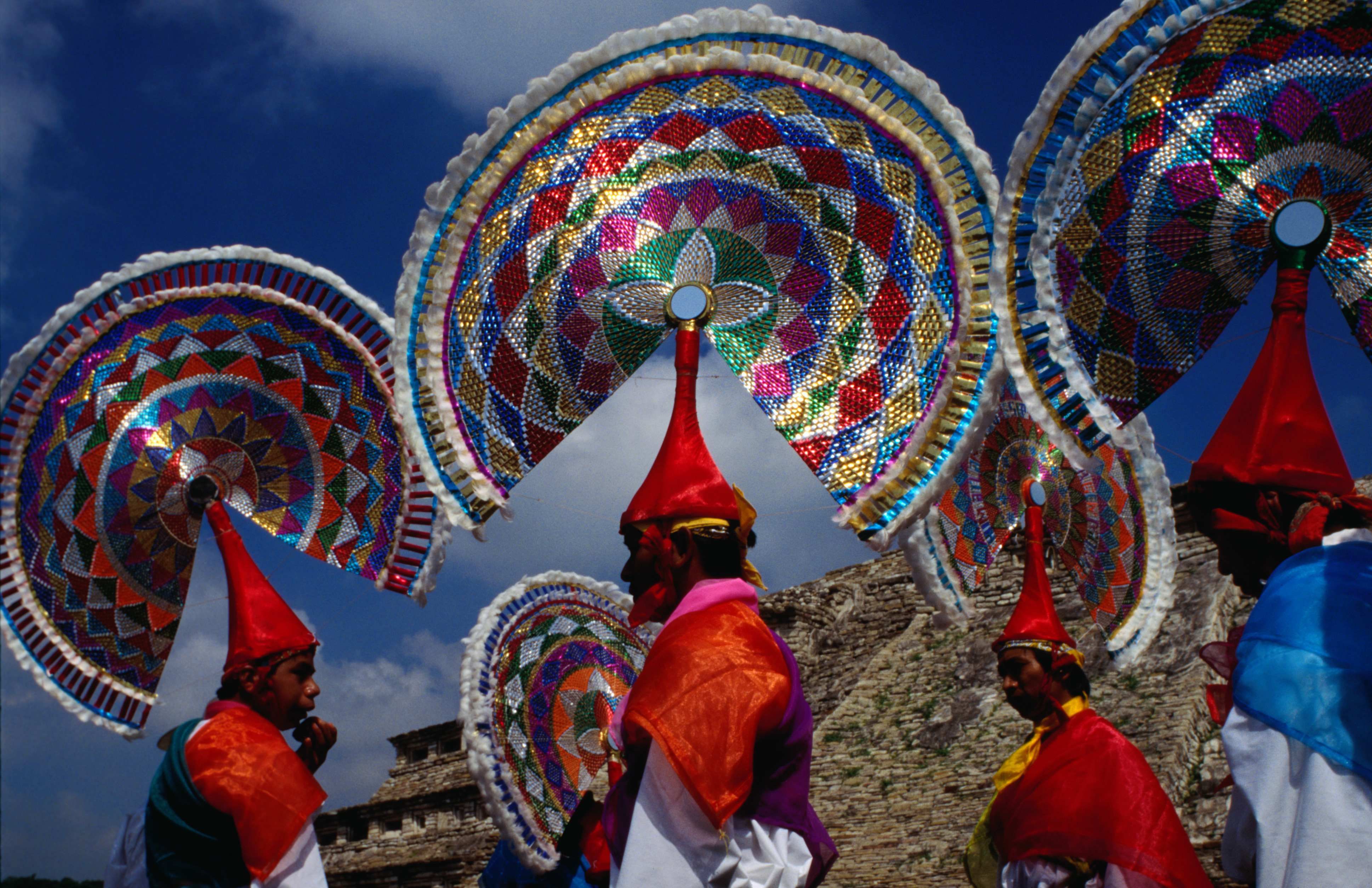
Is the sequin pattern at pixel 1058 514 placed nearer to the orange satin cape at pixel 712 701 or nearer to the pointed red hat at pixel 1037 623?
the pointed red hat at pixel 1037 623

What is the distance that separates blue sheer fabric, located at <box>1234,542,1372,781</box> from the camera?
1837 mm

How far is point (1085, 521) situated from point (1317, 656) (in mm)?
2627

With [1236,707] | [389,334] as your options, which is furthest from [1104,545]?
[389,334]

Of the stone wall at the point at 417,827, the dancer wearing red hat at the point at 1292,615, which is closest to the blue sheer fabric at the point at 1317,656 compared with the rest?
the dancer wearing red hat at the point at 1292,615

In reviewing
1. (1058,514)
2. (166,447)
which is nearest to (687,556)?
(1058,514)

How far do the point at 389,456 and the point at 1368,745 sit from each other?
349 centimetres

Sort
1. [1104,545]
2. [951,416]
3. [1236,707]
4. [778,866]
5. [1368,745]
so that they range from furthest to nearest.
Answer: [1104,545] < [951,416] < [778,866] < [1236,707] < [1368,745]

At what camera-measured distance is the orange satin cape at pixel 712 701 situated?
2.27 meters

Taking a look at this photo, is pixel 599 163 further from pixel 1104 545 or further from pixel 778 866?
pixel 1104 545

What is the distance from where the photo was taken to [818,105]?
10.4 ft

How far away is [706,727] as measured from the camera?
231cm

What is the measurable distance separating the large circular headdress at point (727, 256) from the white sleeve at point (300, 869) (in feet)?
3.09

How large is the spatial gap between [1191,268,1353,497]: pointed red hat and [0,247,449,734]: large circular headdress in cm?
290

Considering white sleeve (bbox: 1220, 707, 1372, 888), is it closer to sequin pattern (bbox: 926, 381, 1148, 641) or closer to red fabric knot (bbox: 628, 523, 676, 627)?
red fabric knot (bbox: 628, 523, 676, 627)
